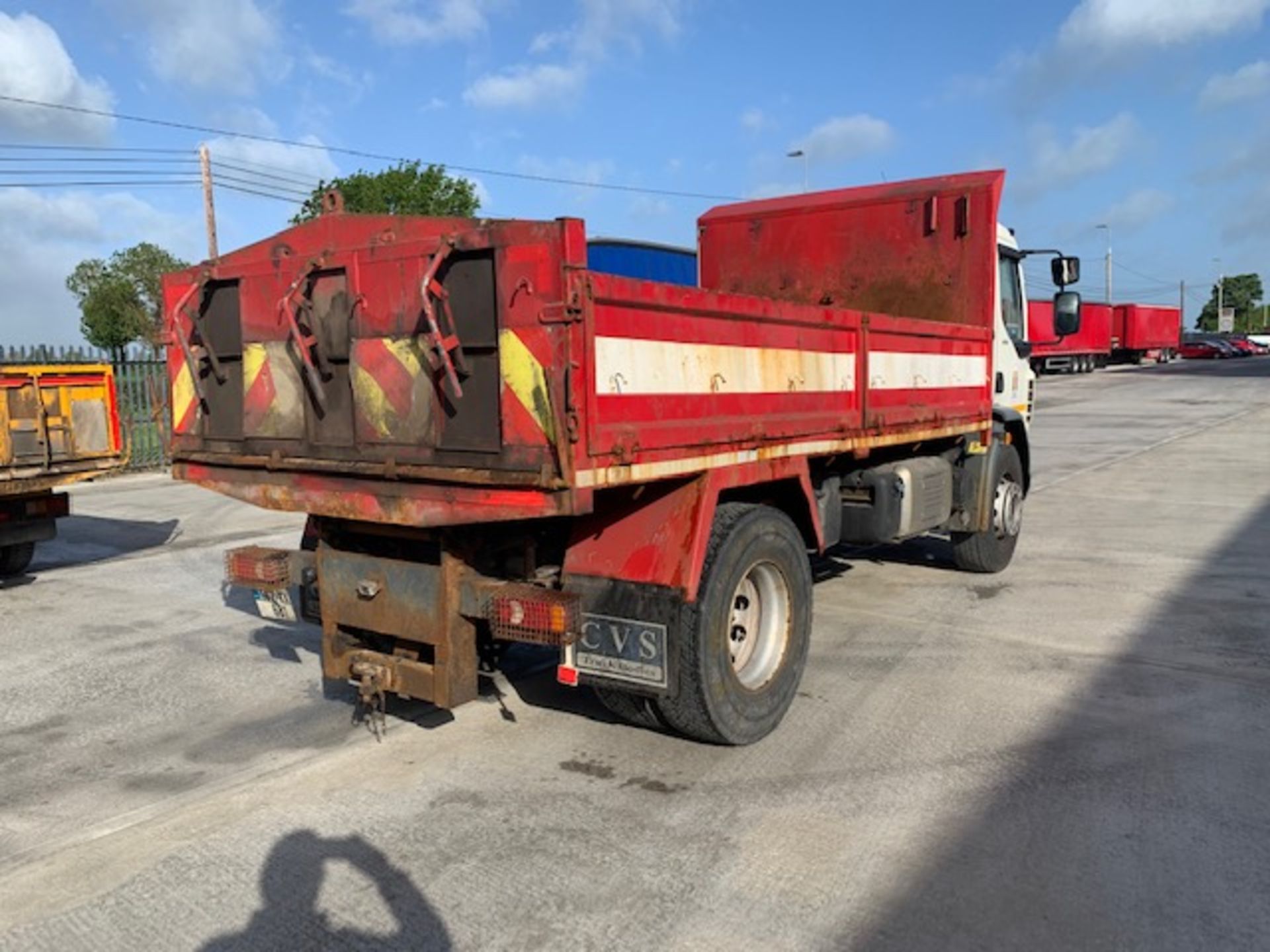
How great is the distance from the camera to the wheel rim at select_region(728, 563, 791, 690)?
488 cm

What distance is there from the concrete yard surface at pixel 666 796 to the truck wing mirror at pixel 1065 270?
2.56m

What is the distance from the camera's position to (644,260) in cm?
1142

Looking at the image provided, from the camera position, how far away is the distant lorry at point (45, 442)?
25.8ft

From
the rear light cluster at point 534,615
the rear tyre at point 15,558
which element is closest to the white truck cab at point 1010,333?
the rear light cluster at point 534,615

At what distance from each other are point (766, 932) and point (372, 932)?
1264mm

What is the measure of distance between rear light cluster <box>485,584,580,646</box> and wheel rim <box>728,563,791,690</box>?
103cm

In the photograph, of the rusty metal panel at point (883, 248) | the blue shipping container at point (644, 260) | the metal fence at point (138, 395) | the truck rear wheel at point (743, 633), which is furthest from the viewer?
the metal fence at point (138, 395)

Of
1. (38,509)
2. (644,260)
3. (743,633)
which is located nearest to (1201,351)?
(644,260)

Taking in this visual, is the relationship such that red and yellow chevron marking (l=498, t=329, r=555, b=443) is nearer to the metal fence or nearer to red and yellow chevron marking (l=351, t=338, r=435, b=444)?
red and yellow chevron marking (l=351, t=338, r=435, b=444)

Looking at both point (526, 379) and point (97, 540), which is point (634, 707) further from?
point (97, 540)

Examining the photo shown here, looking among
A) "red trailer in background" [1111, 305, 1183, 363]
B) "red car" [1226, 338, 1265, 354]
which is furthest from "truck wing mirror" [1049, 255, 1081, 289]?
"red car" [1226, 338, 1265, 354]

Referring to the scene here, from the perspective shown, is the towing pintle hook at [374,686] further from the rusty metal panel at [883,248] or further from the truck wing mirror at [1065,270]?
the truck wing mirror at [1065,270]

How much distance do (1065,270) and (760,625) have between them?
4864 millimetres

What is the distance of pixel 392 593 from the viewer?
452 centimetres
